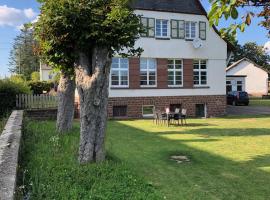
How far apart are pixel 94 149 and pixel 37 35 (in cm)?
297

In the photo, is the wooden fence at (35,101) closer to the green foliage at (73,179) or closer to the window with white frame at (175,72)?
the window with white frame at (175,72)

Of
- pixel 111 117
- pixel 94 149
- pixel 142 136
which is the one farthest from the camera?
pixel 111 117

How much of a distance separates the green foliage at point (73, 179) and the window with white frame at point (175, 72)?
1954 centimetres

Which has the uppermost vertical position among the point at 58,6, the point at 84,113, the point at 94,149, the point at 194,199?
the point at 58,6

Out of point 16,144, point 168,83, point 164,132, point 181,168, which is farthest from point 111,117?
point 16,144

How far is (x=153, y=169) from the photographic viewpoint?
10305mm

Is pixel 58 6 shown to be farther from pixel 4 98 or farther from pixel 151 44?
pixel 151 44

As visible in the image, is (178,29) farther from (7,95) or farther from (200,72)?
(7,95)

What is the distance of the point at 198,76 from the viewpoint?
98.9 ft

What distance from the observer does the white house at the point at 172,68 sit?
27.7 m

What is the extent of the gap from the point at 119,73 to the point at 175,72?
4.20 meters

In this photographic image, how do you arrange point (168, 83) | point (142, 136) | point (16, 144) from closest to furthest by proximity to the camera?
point (16, 144) < point (142, 136) < point (168, 83)

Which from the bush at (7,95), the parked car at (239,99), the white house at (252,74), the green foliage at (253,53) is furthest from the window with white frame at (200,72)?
the green foliage at (253,53)

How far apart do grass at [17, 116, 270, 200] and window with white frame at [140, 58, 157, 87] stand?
40.1 feet
